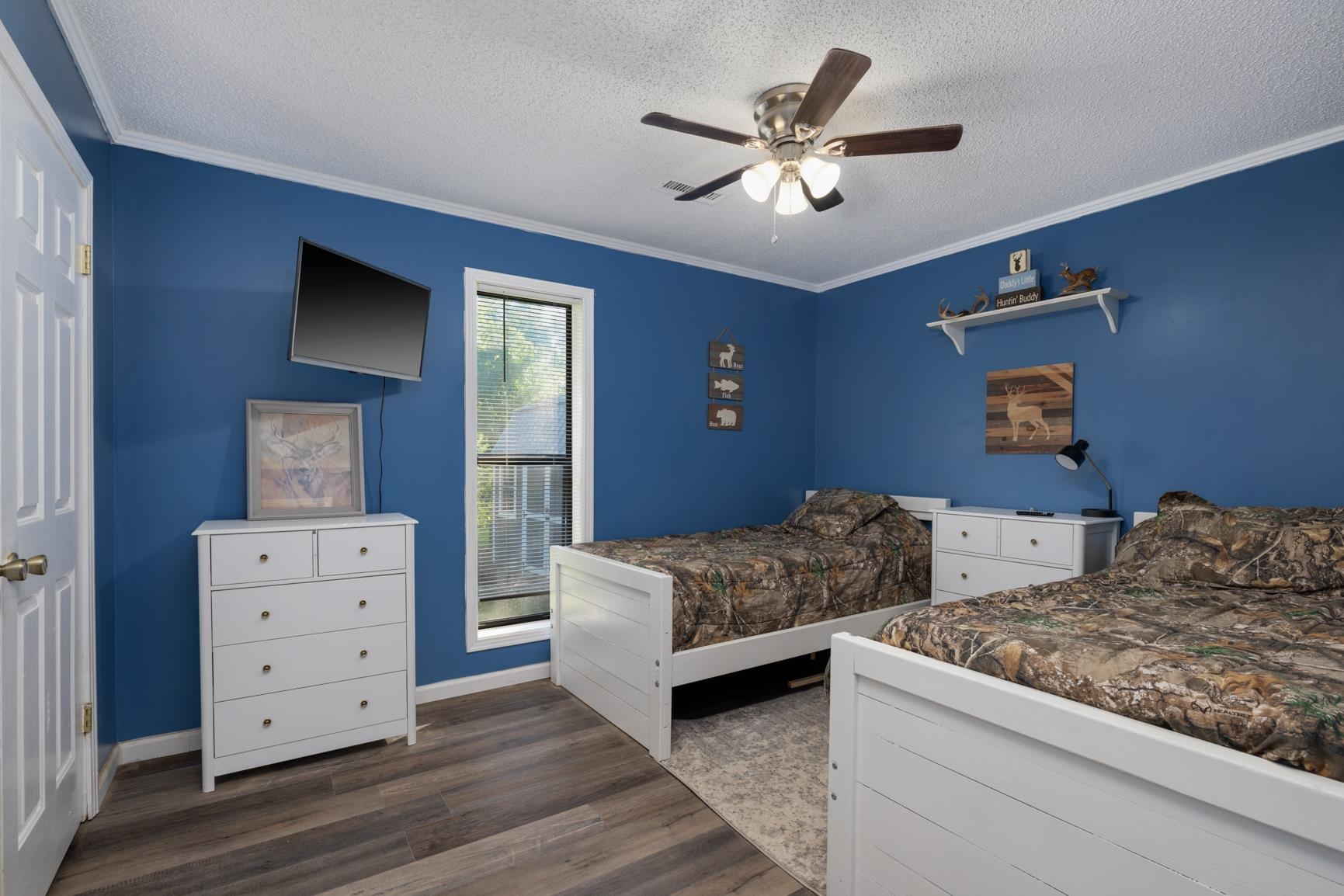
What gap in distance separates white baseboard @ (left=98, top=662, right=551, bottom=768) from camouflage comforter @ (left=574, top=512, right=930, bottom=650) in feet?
2.41

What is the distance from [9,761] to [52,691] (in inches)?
14.8

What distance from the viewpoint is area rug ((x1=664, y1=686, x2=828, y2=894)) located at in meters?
2.03

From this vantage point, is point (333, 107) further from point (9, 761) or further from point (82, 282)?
point (9, 761)

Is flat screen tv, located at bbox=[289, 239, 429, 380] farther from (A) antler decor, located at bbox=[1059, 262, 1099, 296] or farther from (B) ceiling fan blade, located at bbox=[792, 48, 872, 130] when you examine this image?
(A) antler decor, located at bbox=[1059, 262, 1099, 296]

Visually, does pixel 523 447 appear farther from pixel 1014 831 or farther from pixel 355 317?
pixel 1014 831

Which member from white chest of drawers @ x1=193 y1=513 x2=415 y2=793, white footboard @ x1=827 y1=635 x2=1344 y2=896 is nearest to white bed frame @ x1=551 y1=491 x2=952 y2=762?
white chest of drawers @ x1=193 y1=513 x2=415 y2=793

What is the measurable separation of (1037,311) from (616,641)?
2.74 metres

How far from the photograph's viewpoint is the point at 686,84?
216 centimetres

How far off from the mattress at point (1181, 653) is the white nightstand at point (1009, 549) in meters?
0.73

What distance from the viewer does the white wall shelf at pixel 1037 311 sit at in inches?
122

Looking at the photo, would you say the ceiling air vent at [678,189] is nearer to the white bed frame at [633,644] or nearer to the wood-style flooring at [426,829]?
the white bed frame at [633,644]

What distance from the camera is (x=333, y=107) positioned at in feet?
7.69

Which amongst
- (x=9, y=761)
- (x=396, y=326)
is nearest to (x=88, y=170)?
(x=396, y=326)

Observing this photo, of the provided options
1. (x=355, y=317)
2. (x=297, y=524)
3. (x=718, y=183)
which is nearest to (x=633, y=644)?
(x=297, y=524)
